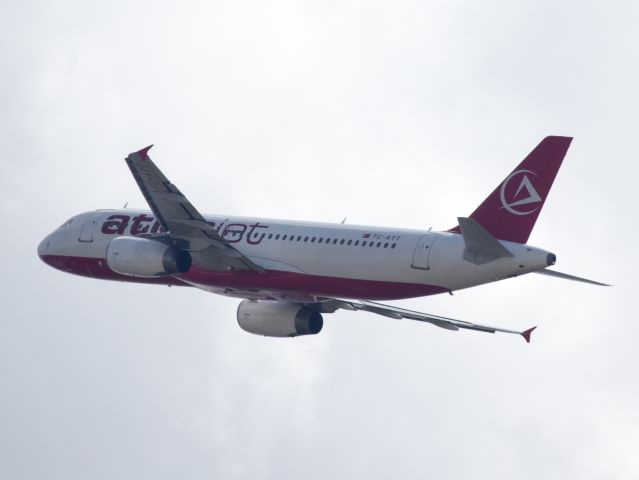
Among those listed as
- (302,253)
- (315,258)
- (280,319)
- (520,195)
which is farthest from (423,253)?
(280,319)

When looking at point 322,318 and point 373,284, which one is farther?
point 322,318

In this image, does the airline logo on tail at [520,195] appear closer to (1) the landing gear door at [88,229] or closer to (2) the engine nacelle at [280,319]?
(2) the engine nacelle at [280,319]

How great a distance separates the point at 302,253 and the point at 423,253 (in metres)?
5.67

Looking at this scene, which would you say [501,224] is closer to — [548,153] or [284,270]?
[548,153]

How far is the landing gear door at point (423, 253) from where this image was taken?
62562mm

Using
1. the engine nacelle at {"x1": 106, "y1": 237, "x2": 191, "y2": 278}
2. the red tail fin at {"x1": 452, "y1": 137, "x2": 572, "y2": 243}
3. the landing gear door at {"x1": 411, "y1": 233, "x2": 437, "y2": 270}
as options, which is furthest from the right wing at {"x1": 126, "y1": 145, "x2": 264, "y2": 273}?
the red tail fin at {"x1": 452, "y1": 137, "x2": 572, "y2": 243}

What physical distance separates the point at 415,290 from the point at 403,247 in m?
1.68

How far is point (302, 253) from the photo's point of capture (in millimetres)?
66125

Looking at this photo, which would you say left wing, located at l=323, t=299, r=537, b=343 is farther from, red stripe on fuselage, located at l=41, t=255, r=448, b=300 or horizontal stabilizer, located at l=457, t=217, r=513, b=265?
horizontal stabilizer, located at l=457, t=217, r=513, b=265

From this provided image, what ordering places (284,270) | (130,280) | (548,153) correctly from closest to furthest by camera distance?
(548,153)
(284,270)
(130,280)

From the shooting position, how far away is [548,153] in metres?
61.4

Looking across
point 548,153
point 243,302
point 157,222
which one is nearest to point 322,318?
point 243,302

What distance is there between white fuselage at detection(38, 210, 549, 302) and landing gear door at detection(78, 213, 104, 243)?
0.14ft

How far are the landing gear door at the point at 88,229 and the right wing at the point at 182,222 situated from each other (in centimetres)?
609
